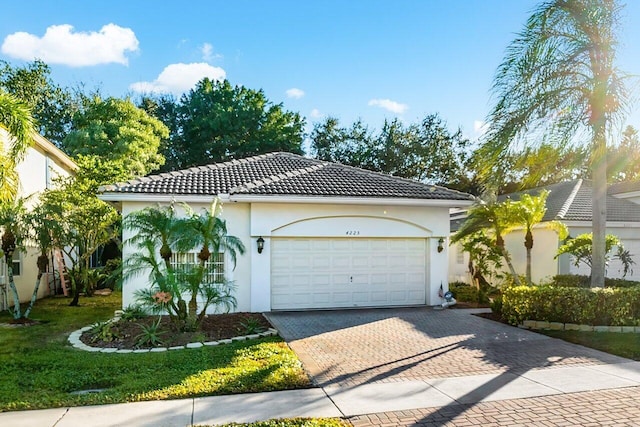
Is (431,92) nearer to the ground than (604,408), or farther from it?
farther from it

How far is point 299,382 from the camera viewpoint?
6.97m

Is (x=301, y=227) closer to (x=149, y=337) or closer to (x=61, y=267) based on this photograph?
(x=149, y=337)

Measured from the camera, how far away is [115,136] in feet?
84.6

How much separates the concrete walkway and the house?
11.8ft

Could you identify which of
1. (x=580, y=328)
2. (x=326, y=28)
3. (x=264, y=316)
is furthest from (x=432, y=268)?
(x=326, y=28)

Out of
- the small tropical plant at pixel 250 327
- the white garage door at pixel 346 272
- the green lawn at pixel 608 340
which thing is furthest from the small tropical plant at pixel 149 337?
the green lawn at pixel 608 340

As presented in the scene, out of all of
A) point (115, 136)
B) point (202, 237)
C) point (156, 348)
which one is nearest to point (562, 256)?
point (202, 237)

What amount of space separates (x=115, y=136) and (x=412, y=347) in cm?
2263

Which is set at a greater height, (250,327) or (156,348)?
(250,327)

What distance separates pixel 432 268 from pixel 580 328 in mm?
4956

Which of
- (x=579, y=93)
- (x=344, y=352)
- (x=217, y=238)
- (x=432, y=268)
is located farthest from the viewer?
(x=432, y=268)

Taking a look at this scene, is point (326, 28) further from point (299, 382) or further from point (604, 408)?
point (604, 408)

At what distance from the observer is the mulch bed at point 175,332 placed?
9.83 m

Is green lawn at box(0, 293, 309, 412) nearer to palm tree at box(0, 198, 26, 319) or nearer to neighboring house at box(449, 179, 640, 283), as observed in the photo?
palm tree at box(0, 198, 26, 319)
